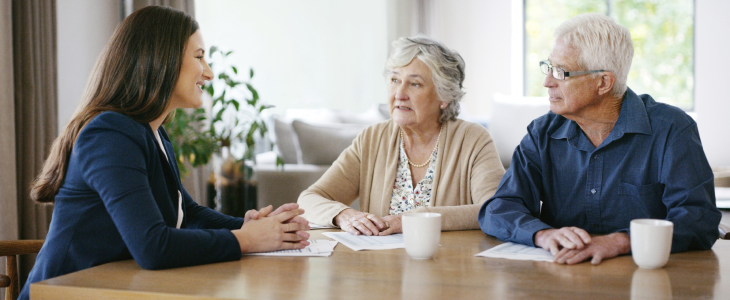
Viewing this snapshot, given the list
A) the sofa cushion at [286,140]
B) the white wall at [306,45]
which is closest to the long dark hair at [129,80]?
the sofa cushion at [286,140]

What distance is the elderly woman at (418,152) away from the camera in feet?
6.46

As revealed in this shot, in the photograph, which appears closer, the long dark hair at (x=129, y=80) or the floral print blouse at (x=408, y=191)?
the long dark hair at (x=129, y=80)

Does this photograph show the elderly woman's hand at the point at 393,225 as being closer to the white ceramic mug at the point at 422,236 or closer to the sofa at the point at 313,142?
the white ceramic mug at the point at 422,236

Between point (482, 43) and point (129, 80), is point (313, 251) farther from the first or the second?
point (482, 43)

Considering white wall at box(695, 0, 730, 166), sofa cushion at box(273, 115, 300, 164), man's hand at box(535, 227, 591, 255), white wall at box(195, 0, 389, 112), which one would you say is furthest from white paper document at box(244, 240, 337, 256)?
white wall at box(695, 0, 730, 166)

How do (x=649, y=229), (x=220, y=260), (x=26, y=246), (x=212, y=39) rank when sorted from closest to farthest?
(x=649, y=229)
(x=220, y=260)
(x=26, y=246)
(x=212, y=39)

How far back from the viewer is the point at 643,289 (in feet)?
3.09

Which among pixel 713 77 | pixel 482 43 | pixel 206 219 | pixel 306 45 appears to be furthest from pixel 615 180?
pixel 482 43

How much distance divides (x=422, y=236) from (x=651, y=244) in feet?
1.34

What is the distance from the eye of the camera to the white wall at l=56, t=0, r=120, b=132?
10.9 feet

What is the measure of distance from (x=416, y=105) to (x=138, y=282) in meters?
1.23

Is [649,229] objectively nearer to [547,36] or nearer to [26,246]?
[26,246]

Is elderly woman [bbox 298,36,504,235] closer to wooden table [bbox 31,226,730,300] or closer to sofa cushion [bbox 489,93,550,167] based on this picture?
wooden table [bbox 31,226,730,300]

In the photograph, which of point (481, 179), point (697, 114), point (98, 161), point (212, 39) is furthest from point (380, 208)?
point (697, 114)
